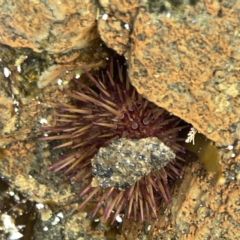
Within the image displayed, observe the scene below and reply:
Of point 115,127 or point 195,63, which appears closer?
point 195,63

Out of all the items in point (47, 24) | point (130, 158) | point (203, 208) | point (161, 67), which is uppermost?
point (47, 24)

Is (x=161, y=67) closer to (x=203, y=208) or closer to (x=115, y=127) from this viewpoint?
(x=115, y=127)

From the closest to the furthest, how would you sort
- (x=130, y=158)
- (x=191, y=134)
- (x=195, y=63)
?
(x=195, y=63), (x=130, y=158), (x=191, y=134)

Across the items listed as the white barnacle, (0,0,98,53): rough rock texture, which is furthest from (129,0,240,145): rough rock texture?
(0,0,98,53): rough rock texture

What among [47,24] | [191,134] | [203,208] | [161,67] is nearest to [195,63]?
[161,67]

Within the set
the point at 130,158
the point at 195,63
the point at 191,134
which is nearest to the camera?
the point at 195,63

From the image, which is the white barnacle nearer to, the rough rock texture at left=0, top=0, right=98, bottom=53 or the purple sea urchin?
the purple sea urchin

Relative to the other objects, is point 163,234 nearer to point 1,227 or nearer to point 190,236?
point 190,236

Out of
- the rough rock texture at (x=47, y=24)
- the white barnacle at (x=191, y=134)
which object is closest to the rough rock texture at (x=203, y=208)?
the white barnacle at (x=191, y=134)
